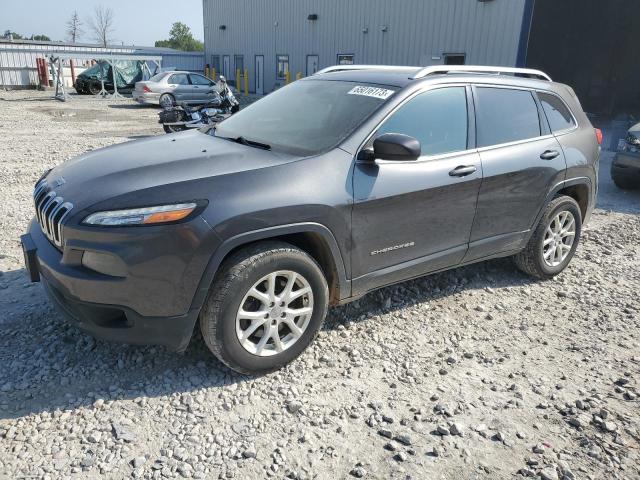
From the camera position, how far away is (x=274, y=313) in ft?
9.94

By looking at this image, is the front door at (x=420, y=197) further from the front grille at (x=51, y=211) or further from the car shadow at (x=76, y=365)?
the front grille at (x=51, y=211)

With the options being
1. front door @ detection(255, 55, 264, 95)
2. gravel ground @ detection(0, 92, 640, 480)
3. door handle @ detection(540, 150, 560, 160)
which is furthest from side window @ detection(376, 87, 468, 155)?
front door @ detection(255, 55, 264, 95)

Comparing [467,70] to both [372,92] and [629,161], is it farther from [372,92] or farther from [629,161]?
[629,161]

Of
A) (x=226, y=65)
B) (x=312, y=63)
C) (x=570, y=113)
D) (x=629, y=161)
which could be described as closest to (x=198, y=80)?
(x=312, y=63)

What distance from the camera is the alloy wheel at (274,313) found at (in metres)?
2.96

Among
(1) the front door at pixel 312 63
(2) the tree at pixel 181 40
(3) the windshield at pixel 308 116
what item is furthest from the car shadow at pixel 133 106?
(2) the tree at pixel 181 40

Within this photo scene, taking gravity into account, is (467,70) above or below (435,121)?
above

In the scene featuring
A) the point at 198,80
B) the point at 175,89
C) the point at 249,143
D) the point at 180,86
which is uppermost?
the point at 249,143

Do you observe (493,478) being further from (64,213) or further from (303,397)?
(64,213)

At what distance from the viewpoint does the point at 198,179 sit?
9.21 feet

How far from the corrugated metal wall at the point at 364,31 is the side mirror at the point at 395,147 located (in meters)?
14.5

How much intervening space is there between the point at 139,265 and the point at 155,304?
0.75 ft

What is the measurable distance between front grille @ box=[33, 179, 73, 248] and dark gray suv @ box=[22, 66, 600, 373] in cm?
2

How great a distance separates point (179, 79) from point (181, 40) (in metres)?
66.7
